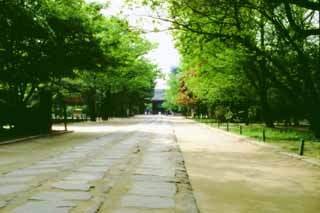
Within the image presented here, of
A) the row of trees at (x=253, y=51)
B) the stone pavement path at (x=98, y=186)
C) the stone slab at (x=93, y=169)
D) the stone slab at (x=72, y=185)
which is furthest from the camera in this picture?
the row of trees at (x=253, y=51)

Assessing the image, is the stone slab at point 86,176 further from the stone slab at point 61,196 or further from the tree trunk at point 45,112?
the tree trunk at point 45,112

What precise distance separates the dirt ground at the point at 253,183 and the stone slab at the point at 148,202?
499 millimetres

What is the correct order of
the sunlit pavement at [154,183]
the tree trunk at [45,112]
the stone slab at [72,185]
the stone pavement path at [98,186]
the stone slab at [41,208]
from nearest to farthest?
the stone slab at [41,208]
the stone pavement path at [98,186]
the sunlit pavement at [154,183]
the stone slab at [72,185]
the tree trunk at [45,112]

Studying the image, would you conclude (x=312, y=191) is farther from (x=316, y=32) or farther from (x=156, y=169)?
(x=316, y=32)

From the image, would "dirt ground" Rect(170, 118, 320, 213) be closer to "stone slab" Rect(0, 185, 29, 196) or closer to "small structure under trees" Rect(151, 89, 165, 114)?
"stone slab" Rect(0, 185, 29, 196)

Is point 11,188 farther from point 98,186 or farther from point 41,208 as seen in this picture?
point 41,208

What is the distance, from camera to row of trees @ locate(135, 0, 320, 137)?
2036 cm

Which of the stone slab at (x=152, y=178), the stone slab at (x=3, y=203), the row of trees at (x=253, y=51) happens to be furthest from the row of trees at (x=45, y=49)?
the stone slab at (x=3, y=203)

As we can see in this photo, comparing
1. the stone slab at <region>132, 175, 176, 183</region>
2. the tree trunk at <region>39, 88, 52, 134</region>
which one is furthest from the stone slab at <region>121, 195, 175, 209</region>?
the tree trunk at <region>39, 88, 52, 134</region>

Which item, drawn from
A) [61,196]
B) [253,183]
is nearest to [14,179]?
[61,196]

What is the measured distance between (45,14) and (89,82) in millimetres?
28989

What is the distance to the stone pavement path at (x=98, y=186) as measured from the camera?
23.6ft

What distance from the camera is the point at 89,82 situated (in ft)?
175

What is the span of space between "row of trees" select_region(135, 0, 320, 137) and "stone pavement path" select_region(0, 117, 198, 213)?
22.0ft
